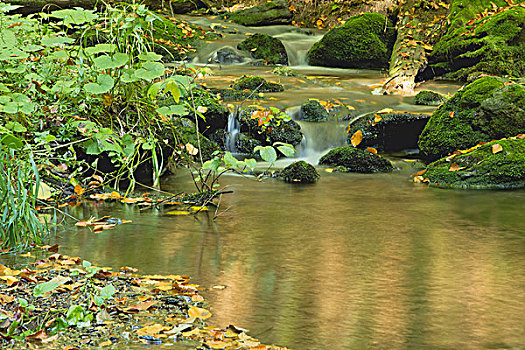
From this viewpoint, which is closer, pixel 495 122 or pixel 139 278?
pixel 139 278

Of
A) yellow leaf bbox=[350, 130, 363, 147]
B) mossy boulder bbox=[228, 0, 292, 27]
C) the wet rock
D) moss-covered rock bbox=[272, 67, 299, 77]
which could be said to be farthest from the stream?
mossy boulder bbox=[228, 0, 292, 27]

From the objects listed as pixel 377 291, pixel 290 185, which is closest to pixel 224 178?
pixel 290 185

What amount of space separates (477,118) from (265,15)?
12.1 metres

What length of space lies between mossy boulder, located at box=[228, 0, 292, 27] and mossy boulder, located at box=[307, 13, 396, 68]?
4.53 m

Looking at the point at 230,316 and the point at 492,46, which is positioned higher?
the point at 492,46

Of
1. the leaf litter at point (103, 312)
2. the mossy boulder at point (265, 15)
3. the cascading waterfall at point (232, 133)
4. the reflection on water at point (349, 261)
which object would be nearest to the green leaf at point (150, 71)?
the reflection on water at point (349, 261)

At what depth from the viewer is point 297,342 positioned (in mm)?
2473

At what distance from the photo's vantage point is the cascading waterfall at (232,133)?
866cm

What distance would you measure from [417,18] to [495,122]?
7.19 meters

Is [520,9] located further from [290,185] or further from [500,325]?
[500,325]

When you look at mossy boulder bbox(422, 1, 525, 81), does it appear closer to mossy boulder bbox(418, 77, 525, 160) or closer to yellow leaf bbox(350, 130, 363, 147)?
mossy boulder bbox(418, 77, 525, 160)

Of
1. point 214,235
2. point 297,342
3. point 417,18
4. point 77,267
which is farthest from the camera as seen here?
point 417,18

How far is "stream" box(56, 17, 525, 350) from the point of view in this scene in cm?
266

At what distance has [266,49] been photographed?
1464cm
